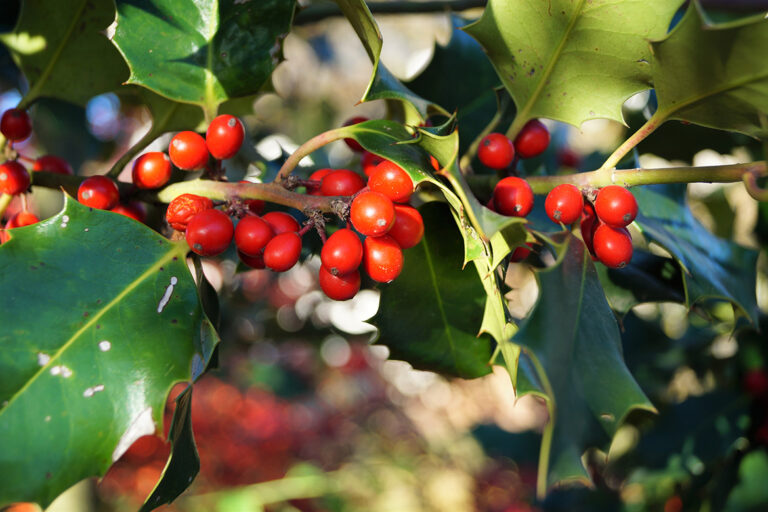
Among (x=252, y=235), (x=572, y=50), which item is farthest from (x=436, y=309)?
(x=572, y=50)

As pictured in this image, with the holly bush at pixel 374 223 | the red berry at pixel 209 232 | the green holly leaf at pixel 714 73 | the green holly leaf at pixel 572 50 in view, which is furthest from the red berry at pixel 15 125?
the green holly leaf at pixel 714 73

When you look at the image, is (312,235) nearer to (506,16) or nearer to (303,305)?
(506,16)

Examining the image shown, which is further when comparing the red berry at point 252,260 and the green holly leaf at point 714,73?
the red berry at point 252,260

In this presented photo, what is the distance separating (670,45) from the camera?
0.67 m

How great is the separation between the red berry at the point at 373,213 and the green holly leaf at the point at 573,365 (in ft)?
0.62

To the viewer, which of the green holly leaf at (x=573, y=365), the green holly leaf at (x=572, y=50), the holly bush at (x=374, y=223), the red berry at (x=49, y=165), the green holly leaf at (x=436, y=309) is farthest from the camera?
the red berry at (x=49, y=165)

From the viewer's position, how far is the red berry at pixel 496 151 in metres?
0.83

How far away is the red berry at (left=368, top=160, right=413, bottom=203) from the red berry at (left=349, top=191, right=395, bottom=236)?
0.09ft

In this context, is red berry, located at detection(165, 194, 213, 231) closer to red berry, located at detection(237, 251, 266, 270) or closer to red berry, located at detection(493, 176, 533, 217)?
red berry, located at detection(237, 251, 266, 270)

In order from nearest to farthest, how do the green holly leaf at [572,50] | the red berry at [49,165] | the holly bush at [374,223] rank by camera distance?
the holly bush at [374,223], the green holly leaf at [572,50], the red berry at [49,165]

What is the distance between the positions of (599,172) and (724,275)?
44 centimetres

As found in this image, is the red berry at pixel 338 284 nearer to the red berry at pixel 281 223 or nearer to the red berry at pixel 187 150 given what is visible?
the red berry at pixel 281 223

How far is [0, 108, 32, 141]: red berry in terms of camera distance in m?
0.93

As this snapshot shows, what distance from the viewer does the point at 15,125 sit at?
933 mm
